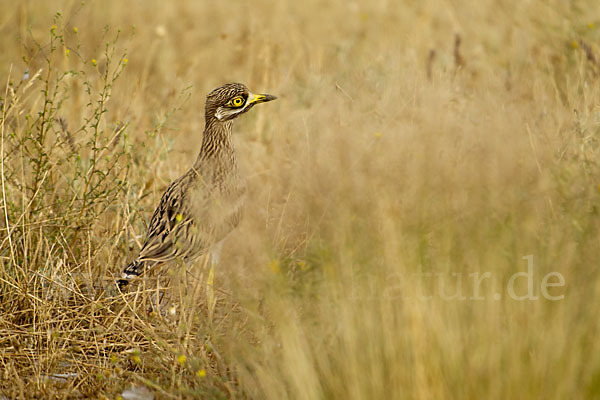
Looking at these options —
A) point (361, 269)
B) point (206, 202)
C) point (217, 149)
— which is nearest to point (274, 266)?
point (361, 269)

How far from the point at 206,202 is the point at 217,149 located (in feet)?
2.59

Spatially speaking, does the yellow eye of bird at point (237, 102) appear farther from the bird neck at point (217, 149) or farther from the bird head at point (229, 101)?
the bird neck at point (217, 149)

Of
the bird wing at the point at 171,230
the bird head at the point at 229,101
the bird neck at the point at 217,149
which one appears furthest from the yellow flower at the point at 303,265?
the bird head at the point at 229,101

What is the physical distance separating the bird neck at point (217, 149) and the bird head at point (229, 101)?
5 cm

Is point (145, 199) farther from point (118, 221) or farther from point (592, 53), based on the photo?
point (592, 53)

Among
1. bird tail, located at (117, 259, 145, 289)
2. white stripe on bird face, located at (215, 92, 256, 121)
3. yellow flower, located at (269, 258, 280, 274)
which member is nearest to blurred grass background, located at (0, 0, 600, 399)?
yellow flower, located at (269, 258, 280, 274)

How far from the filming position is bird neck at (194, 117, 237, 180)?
15.2 ft

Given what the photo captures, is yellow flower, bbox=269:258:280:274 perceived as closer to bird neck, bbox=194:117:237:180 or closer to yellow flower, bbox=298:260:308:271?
yellow flower, bbox=298:260:308:271

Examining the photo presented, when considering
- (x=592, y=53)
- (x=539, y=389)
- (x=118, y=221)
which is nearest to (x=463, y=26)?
(x=592, y=53)

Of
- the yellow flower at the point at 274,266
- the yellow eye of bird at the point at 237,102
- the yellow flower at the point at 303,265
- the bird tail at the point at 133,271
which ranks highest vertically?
the yellow eye of bird at the point at 237,102

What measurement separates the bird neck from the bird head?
0.05 m

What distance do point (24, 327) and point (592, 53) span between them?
13.6ft

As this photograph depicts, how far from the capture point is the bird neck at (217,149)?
182 inches

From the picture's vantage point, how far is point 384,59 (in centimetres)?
666
